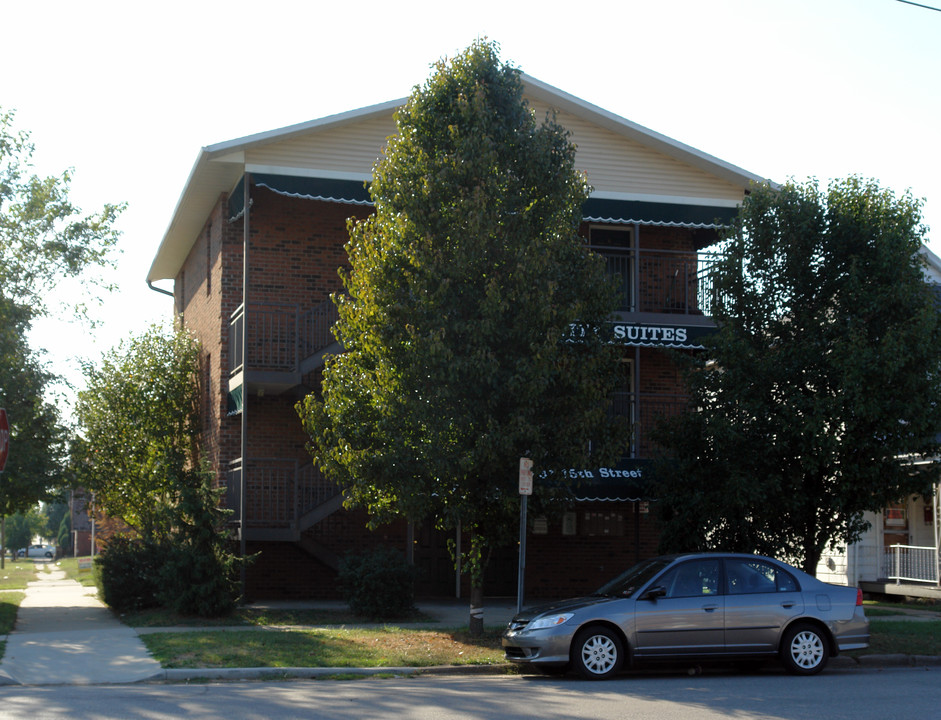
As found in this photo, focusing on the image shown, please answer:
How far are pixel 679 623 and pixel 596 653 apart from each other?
3.04ft

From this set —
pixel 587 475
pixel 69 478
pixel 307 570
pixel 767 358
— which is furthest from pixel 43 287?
pixel 767 358

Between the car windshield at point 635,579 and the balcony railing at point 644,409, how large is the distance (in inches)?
268

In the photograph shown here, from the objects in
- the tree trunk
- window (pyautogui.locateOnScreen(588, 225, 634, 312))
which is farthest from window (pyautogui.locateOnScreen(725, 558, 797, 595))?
window (pyautogui.locateOnScreen(588, 225, 634, 312))

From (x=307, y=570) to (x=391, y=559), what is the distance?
3.71m

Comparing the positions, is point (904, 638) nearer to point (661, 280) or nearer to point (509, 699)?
point (509, 699)

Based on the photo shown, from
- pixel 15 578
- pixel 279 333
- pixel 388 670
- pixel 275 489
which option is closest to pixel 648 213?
pixel 279 333

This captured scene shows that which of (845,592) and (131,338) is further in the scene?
(131,338)

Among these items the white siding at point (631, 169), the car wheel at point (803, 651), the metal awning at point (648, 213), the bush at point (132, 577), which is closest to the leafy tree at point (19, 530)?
the bush at point (132, 577)

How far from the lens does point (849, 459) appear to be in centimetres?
1352

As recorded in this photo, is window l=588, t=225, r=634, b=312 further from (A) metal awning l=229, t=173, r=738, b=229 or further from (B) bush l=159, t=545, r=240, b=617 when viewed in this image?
(B) bush l=159, t=545, r=240, b=617

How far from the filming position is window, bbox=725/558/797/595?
11.4 meters

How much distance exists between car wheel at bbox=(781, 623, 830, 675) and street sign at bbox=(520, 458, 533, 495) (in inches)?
127

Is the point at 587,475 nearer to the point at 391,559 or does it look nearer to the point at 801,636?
the point at 391,559

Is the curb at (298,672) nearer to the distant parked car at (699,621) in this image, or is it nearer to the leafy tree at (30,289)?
the distant parked car at (699,621)
